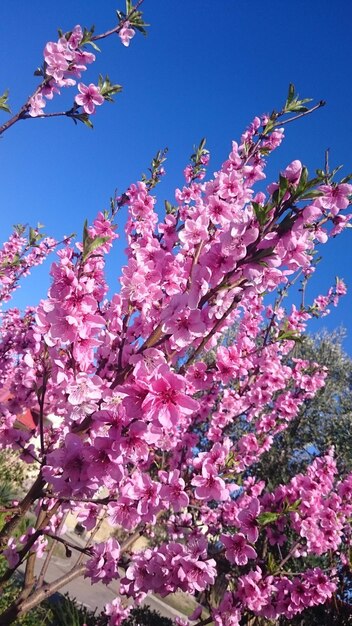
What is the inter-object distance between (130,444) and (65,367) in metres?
0.86

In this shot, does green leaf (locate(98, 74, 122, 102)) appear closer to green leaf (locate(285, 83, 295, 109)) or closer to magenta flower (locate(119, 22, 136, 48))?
magenta flower (locate(119, 22, 136, 48))

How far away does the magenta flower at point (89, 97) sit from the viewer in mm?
4502

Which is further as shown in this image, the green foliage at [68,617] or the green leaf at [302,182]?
the green foliage at [68,617]

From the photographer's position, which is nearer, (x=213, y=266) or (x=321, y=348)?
(x=213, y=266)

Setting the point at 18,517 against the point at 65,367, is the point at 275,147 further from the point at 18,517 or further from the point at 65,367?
the point at 18,517

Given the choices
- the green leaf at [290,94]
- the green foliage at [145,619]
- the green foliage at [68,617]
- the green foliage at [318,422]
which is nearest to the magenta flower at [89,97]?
the green leaf at [290,94]

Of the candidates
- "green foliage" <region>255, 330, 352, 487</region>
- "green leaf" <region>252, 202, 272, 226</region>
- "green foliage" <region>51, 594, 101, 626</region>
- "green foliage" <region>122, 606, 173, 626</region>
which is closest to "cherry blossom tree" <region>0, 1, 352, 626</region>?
"green leaf" <region>252, 202, 272, 226</region>

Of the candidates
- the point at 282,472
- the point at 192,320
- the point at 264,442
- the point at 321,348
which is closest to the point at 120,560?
the point at 192,320

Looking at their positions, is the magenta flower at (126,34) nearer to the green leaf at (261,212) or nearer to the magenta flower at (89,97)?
the magenta flower at (89,97)

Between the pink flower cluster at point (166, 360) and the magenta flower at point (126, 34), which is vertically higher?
the magenta flower at point (126, 34)

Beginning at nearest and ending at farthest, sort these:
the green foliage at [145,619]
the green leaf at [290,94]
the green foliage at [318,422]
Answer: the green leaf at [290,94], the green foliage at [145,619], the green foliage at [318,422]

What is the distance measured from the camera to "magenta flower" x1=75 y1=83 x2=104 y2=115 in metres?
4.50

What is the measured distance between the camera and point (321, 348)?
69.7ft

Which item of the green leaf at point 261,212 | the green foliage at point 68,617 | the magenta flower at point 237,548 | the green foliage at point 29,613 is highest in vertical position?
the green leaf at point 261,212
